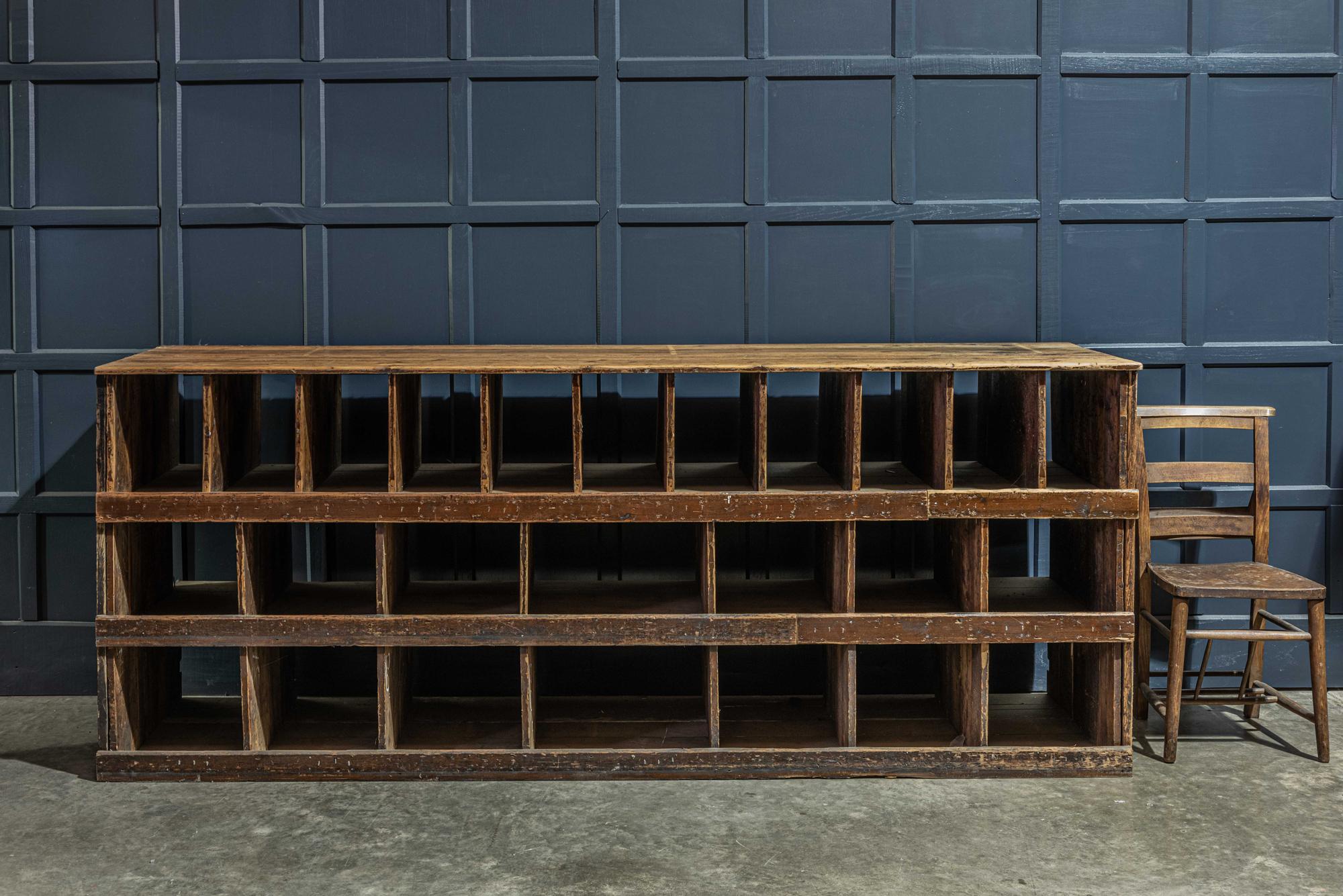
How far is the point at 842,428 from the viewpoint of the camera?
3.80 meters

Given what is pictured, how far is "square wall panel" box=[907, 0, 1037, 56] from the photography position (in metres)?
4.35

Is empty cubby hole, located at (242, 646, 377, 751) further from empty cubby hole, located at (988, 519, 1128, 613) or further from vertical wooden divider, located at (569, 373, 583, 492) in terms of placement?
empty cubby hole, located at (988, 519, 1128, 613)

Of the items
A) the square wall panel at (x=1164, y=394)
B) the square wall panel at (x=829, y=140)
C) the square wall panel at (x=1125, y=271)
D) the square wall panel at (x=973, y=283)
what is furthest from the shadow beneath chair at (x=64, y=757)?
the square wall panel at (x=1164, y=394)

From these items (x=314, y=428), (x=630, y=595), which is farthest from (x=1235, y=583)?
(x=314, y=428)

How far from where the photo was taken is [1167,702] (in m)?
3.83

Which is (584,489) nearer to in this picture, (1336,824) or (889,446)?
(889,446)

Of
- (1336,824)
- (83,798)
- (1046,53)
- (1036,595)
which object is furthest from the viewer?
(1046,53)

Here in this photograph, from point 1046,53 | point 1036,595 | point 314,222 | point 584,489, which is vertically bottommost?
point 1036,595

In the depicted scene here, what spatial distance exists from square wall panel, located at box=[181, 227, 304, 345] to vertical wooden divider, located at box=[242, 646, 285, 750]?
124cm

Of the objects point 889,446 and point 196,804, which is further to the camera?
point 889,446

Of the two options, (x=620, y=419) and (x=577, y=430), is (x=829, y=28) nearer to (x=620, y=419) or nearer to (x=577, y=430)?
(x=620, y=419)

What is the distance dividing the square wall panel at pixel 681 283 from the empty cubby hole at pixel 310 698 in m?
1.56

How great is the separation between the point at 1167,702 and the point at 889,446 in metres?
1.29

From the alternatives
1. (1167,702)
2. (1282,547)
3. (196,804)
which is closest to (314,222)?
(196,804)
